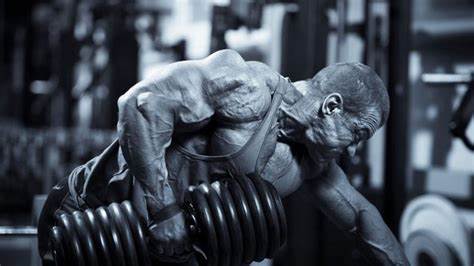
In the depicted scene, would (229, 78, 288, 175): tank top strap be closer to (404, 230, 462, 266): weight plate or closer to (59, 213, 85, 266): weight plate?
(59, 213, 85, 266): weight plate

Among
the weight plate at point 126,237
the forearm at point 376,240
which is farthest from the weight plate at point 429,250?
the weight plate at point 126,237

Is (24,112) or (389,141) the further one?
(24,112)

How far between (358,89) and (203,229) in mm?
378

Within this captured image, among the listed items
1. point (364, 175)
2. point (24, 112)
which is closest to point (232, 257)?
point (364, 175)

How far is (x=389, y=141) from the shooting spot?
2076mm

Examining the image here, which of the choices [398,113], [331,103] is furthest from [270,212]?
[398,113]

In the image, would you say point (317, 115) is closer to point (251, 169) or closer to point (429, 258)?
point (251, 169)

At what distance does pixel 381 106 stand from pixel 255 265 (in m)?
0.48

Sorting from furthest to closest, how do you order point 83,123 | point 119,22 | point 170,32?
point 83,123 < point 119,22 < point 170,32

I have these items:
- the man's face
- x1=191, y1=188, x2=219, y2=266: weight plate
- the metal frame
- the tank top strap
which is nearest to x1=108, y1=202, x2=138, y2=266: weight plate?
x1=191, y1=188, x2=219, y2=266: weight plate

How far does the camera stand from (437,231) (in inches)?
78.0

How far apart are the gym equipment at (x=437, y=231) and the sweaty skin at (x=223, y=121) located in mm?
745

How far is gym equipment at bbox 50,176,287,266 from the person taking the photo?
40.4 inches

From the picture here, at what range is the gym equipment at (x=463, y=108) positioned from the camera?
167 centimetres
